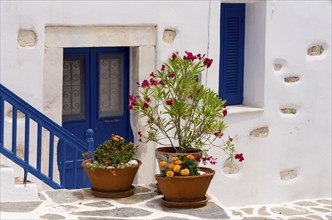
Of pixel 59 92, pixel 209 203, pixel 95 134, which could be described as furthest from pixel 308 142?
pixel 209 203

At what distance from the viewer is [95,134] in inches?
392

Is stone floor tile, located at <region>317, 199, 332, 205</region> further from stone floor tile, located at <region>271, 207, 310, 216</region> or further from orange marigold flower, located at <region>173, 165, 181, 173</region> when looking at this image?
orange marigold flower, located at <region>173, 165, 181, 173</region>

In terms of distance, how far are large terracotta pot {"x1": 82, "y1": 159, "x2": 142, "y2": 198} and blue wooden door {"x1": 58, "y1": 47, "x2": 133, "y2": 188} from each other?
2.30 metres

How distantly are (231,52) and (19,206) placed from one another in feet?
14.4

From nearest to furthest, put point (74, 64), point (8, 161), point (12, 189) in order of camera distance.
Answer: point (12, 189)
point (8, 161)
point (74, 64)

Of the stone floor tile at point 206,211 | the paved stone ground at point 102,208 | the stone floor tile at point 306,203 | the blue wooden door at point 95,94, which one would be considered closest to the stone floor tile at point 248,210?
the stone floor tile at point 306,203

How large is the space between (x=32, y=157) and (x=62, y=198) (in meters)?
1.73

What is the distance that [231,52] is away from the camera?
35.2 feet

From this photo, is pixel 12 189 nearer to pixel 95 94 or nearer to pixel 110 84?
pixel 95 94

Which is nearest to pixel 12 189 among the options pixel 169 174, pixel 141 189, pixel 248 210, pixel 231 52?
pixel 141 189

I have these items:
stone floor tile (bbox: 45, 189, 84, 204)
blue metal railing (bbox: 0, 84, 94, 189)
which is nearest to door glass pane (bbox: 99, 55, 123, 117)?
blue metal railing (bbox: 0, 84, 94, 189)

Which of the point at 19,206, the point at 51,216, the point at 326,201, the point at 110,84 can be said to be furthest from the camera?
the point at 326,201

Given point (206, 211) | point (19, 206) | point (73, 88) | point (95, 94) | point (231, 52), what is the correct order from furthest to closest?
1. point (231, 52)
2. point (95, 94)
3. point (73, 88)
4. point (19, 206)
5. point (206, 211)

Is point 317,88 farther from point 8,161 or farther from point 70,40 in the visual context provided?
point 8,161
